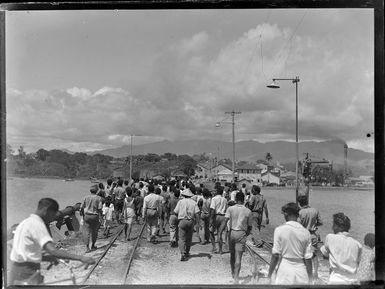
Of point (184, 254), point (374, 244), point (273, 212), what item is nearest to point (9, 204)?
point (374, 244)

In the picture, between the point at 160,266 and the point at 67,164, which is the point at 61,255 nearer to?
the point at 160,266

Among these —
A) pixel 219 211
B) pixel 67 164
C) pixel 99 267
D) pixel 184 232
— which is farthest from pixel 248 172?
pixel 99 267

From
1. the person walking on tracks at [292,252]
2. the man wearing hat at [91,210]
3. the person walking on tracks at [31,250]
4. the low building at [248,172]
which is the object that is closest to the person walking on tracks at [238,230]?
the person walking on tracks at [292,252]

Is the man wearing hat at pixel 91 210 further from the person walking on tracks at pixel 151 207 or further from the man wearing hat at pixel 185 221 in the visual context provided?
the man wearing hat at pixel 185 221

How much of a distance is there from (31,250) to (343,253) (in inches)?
123

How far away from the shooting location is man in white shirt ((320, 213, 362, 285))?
152 inches

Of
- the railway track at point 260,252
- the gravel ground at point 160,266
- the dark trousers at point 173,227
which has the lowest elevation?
the gravel ground at point 160,266

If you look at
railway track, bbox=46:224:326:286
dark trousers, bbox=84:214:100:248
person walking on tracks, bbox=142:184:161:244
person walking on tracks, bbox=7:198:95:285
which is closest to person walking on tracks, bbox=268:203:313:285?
railway track, bbox=46:224:326:286

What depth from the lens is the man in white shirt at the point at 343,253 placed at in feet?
12.7

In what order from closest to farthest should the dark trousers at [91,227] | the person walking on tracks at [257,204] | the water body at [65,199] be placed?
the water body at [65,199] < the dark trousers at [91,227] < the person walking on tracks at [257,204]

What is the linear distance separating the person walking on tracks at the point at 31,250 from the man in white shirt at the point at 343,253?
2.47m

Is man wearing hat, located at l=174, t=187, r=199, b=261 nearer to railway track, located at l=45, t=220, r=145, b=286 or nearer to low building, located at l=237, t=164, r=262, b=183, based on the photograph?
railway track, located at l=45, t=220, r=145, b=286

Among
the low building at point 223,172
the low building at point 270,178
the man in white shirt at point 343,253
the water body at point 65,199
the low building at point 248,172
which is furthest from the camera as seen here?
the low building at point 223,172

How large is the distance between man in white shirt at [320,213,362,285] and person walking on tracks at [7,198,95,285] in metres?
2.47
